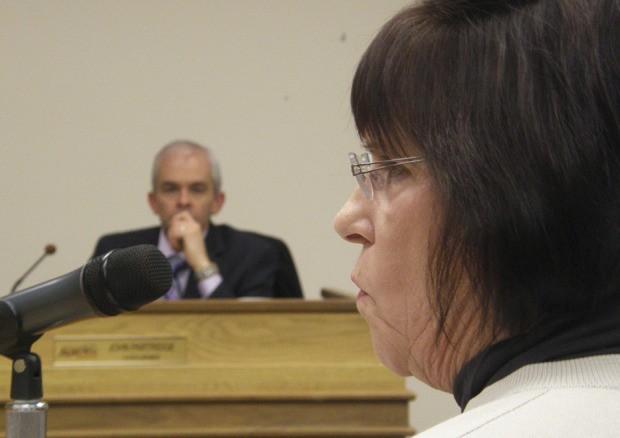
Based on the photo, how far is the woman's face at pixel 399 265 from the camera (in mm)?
862

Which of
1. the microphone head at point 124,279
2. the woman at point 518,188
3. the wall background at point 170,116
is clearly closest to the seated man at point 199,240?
the wall background at point 170,116

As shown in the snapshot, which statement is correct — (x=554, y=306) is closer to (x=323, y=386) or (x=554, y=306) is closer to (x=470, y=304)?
(x=470, y=304)

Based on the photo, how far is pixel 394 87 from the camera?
0.86m

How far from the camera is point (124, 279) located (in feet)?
3.40

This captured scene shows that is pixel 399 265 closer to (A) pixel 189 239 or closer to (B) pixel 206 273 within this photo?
(B) pixel 206 273

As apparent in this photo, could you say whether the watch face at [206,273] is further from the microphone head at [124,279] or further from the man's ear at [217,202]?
the microphone head at [124,279]

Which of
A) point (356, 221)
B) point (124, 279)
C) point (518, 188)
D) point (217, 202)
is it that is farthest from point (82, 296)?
point (217, 202)

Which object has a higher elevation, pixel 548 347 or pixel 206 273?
pixel 548 347

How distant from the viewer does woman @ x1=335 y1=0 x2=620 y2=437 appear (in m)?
0.76

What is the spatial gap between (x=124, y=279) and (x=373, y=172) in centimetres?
30

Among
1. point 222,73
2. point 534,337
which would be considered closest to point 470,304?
point 534,337

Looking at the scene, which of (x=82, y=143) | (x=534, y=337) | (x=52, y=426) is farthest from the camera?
(x=82, y=143)

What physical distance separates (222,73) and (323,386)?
262 centimetres

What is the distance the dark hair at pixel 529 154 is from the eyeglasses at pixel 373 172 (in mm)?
62
